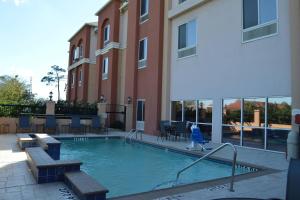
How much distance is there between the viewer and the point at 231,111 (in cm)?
1216

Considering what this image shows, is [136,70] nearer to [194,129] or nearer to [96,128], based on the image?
[96,128]

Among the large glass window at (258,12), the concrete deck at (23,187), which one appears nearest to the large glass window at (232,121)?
the large glass window at (258,12)

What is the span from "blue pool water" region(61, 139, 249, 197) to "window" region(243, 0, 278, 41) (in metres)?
5.37

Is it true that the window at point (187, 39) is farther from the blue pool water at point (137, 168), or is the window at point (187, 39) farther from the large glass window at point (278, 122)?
the blue pool water at point (137, 168)

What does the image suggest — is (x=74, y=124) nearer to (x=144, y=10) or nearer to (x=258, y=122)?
(x=144, y=10)

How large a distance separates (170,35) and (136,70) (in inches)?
154

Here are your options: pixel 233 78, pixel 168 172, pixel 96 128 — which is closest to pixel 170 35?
pixel 233 78

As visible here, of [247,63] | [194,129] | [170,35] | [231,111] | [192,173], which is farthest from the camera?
[170,35]

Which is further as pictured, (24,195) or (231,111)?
(231,111)

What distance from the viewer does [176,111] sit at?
51.9 feet

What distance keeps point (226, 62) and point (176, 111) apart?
176 inches

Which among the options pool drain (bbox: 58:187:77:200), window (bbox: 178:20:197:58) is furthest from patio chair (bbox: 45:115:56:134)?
pool drain (bbox: 58:187:77:200)

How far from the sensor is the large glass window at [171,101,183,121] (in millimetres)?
15461

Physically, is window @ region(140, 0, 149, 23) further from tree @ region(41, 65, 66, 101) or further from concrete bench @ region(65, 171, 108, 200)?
tree @ region(41, 65, 66, 101)
